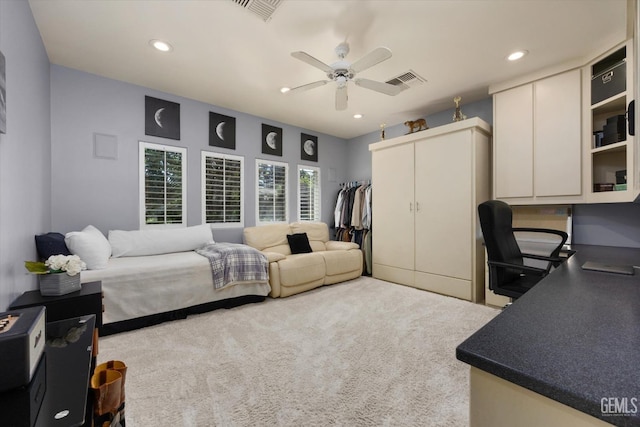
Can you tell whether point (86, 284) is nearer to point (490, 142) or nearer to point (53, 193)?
point (53, 193)

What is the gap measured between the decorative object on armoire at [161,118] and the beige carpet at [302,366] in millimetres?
2378

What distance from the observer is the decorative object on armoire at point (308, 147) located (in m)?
4.92

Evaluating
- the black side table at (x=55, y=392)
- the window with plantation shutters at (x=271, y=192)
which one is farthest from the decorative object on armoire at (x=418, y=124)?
the black side table at (x=55, y=392)

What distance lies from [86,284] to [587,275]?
321 cm

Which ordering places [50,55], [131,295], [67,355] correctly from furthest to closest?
1. [50,55]
2. [131,295]
3. [67,355]

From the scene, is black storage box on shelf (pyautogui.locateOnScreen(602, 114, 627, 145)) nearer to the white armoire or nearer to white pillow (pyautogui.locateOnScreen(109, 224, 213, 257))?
the white armoire

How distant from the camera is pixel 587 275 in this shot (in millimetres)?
1220

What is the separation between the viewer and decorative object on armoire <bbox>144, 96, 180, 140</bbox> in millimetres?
3365

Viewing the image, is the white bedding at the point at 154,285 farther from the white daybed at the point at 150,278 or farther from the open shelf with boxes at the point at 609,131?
the open shelf with boxes at the point at 609,131

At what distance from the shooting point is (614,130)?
96.1 inches

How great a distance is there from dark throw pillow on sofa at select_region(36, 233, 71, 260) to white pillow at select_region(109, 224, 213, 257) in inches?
27.2

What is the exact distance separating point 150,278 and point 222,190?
175 centimetres

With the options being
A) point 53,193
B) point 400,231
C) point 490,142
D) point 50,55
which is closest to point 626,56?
point 490,142

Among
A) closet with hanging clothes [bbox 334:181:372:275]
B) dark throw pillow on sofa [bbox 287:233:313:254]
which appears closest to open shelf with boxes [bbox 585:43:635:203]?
closet with hanging clothes [bbox 334:181:372:275]
